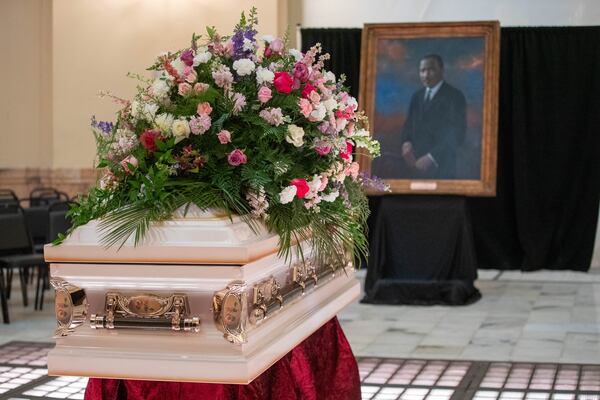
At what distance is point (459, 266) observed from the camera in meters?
9.17

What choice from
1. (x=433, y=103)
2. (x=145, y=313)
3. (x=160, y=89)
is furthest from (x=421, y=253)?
(x=145, y=313)

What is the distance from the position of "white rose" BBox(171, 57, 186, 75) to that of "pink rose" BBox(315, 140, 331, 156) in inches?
20.1

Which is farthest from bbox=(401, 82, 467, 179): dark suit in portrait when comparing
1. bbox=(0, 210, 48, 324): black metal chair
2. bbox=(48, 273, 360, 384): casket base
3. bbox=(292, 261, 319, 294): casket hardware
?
bbox=(48, 273, 360, 384): casket base

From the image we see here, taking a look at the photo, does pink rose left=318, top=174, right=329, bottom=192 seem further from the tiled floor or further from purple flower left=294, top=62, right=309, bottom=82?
the tiled floor

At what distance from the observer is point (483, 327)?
25.5 ft

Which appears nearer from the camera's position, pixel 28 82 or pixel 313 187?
pixel 313 187

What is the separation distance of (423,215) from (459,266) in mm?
562

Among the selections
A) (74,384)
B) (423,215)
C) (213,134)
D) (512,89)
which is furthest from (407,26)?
(213,134)

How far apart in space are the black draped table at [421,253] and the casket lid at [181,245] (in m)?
6.06

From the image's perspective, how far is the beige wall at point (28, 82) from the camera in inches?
543

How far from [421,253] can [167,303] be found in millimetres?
6367

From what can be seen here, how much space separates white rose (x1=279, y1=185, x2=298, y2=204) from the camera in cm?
325

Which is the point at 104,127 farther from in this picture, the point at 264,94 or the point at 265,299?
the point at 265,299

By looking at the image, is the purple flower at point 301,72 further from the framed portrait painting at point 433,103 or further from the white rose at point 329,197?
the framed portrait painting at point 433,103
